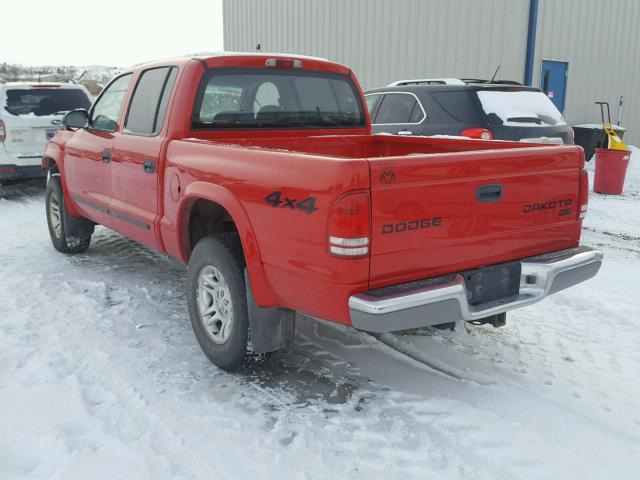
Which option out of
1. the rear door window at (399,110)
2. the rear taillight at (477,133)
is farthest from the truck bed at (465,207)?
the rear door window at (399,110)

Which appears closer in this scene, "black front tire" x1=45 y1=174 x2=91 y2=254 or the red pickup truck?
the red pickup truck

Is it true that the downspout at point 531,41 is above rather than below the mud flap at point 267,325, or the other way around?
above

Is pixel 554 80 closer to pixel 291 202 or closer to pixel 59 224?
pixel 59 224

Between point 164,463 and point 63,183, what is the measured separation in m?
4.03

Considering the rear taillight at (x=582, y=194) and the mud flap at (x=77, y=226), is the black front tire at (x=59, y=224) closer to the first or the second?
the mud flap at (x=77, y=226)

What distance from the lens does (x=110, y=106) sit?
5266 mm

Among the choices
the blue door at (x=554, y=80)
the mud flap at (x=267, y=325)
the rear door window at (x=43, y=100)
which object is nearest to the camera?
the mud flap at (x=267, y=325)

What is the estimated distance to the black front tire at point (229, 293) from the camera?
3.42 metres

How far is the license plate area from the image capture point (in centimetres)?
313

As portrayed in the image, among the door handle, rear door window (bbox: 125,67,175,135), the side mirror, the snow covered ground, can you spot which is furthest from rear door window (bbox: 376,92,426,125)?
the door handle

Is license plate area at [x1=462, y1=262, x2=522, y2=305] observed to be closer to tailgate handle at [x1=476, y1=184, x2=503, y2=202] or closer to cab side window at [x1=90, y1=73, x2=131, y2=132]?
tailgate handle at [x1=476, y1=184, x2=503, y2=202]

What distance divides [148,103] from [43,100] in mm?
5739

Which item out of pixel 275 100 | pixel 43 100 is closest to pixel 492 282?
pixel 275 100

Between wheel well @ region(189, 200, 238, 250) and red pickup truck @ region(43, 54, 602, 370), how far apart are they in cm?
1
